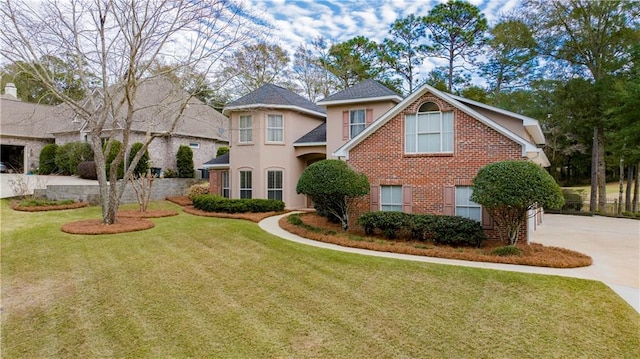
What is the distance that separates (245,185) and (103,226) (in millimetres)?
7533

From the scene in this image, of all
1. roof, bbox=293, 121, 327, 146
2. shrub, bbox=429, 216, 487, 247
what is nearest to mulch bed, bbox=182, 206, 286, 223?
roof, bbox=293, 121, 327, 146

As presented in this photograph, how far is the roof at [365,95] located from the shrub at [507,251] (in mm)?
8915

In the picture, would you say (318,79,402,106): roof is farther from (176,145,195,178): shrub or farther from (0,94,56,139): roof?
Answer: (0,94,56,139): roof

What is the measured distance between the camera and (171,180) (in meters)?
21.6

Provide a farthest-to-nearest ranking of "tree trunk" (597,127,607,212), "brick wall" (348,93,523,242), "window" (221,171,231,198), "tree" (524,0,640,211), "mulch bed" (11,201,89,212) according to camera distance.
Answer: "tree trunk" (597,127,607,212)
"tree" (524,0,640,211)
"window" (221,171,231,198)
"mulch bed" (11,201,89,212)
"brick wall" (348,93,523,242)

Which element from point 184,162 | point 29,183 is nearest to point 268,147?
point 184,162

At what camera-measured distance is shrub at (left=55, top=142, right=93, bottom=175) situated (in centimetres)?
2333

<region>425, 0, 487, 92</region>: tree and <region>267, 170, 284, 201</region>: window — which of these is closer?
<region>267, 170, 284, 201</region>: window

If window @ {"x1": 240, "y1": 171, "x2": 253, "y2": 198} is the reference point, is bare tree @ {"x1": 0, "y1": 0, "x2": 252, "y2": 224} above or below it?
above

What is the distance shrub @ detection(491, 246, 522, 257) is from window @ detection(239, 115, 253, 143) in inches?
518

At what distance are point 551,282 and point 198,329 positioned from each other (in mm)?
7245

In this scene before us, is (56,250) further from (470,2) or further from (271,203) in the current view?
(470,2)

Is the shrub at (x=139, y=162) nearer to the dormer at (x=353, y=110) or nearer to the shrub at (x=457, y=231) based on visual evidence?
the dormer at (x=353, y=110)

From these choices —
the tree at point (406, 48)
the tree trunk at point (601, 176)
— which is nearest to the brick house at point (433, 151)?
the tree trunk at point (601, 176)
